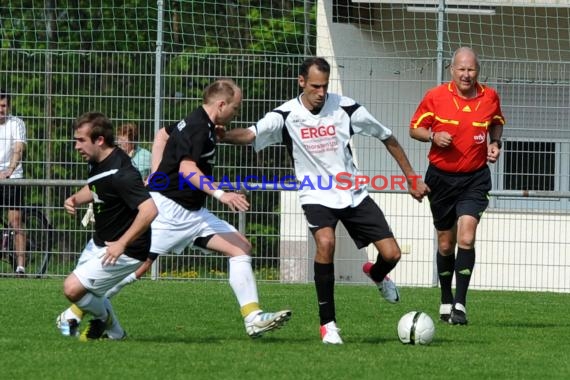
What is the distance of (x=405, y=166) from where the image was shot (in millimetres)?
9422

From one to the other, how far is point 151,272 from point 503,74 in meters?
4.76

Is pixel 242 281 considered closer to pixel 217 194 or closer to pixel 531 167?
pixel 217 194

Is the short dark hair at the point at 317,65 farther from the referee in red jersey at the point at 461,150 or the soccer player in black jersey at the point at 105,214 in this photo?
the referee in red jersey at the point at 461,150

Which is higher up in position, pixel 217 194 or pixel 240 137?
pixel 240 137

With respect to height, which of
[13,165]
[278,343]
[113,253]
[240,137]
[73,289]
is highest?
[240,137]

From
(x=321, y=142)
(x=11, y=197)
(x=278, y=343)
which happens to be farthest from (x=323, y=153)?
(x=11, y=197)

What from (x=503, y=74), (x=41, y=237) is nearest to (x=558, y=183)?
(x=503, y=74)

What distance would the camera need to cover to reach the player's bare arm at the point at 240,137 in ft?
29.6

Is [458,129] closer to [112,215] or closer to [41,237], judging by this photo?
[112,215]

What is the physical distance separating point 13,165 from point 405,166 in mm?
6986

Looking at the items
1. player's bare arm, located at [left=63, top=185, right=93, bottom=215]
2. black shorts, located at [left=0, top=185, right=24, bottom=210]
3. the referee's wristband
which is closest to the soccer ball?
the referee's wristband

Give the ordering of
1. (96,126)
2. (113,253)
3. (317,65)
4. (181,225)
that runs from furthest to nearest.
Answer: (181,225) → (317,65) → (96,126) → (113,253)

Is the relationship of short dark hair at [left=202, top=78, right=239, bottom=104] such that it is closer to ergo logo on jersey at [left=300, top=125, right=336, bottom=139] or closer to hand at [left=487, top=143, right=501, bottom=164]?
ergo logo on jersey at [left=300, top=125, right=336, bottom=139]

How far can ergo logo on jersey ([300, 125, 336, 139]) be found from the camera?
354 inches
